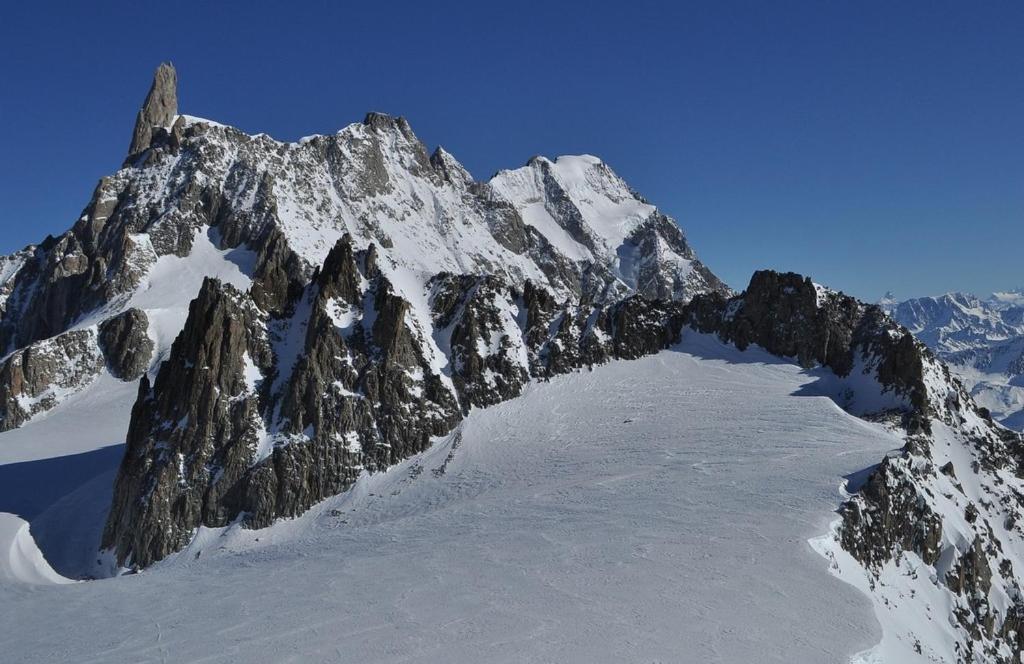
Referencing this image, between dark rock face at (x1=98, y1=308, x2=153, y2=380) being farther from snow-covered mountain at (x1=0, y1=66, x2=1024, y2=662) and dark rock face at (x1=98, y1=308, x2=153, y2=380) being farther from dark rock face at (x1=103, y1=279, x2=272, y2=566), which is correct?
dark rock face at (x1=103, y1=279, x2=272, y2=566)

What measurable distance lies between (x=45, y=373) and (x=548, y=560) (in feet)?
280

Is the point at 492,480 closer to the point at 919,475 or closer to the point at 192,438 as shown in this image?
the point at 192,438

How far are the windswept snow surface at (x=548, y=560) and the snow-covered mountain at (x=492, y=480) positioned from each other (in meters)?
0.25

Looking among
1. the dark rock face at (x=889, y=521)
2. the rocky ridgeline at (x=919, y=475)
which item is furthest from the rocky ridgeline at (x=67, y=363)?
the dark rock face at (x=889, y=521)

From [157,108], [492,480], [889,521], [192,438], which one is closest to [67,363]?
[192,438]

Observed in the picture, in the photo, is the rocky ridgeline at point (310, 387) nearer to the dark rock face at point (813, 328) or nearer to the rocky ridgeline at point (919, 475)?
the dark rock face at point (813, 328)

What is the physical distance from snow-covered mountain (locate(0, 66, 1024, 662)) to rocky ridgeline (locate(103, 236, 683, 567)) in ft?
0.85

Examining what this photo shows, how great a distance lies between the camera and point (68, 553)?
202ft

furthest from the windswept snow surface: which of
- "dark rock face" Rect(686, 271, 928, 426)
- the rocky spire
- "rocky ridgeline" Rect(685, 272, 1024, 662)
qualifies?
the rocky spire

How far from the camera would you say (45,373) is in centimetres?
9581

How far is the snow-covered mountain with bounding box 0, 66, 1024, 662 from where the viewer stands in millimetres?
39031

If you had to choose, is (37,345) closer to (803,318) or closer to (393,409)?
(393,409)

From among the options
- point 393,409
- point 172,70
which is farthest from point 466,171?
point 393,409

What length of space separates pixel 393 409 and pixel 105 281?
7343 cm
